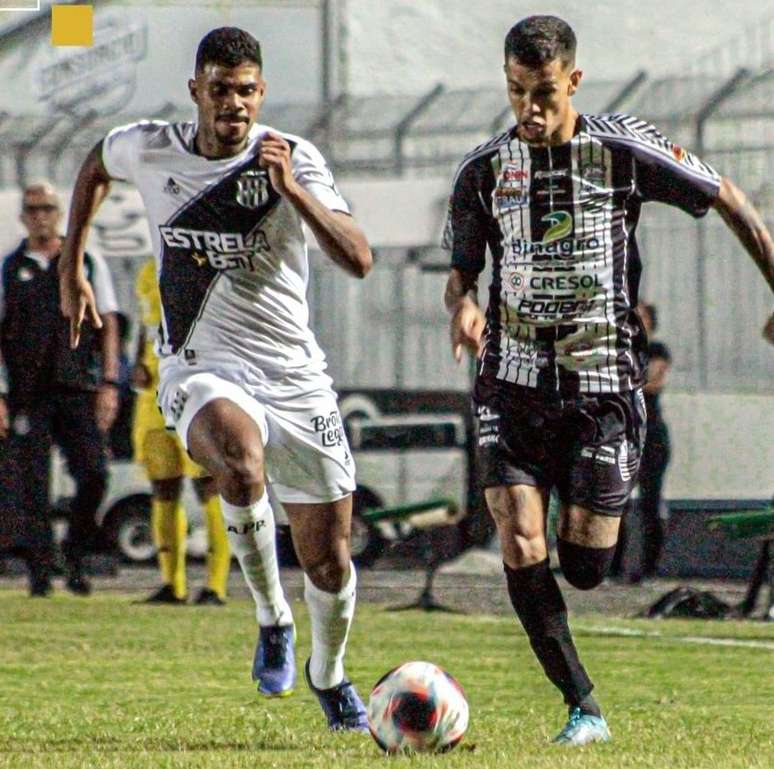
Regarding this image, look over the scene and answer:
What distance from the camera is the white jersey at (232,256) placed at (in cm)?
741

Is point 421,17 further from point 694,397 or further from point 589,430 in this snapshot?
point 589,430

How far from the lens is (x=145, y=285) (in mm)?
13117

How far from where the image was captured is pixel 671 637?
1175 cm

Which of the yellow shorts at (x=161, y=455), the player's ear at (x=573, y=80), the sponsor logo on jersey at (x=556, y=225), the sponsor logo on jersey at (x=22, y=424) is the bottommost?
the yellow shorts at (x=161, y=455)

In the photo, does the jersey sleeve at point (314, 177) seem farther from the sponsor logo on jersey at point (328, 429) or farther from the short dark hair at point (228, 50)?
the sponsor logo on jersey at point (328, 429)

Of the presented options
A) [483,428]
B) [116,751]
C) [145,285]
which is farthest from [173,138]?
[145,285]

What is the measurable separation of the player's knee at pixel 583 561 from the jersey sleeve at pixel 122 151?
1.91 meters

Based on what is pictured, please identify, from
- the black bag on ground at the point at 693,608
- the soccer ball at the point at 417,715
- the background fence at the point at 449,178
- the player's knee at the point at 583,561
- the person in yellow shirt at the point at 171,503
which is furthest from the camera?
the background fence at the point at 449,178

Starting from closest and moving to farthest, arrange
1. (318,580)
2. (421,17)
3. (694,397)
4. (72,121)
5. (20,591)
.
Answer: (318,580) → (20,591) → (694,397) → (72,121) → (421,17)

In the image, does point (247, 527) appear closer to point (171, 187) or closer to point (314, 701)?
point (171, 187)

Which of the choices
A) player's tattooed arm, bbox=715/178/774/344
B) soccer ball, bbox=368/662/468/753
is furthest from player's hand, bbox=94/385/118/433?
soccer ball, bbox=368/662/468/753

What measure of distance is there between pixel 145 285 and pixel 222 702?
4.93m

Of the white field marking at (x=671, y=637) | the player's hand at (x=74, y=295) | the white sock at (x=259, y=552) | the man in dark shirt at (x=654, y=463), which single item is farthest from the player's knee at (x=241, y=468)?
the man in dark shirt at (x=654, y=463)

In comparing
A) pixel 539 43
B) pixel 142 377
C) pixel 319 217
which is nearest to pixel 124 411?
pixel 142 377
